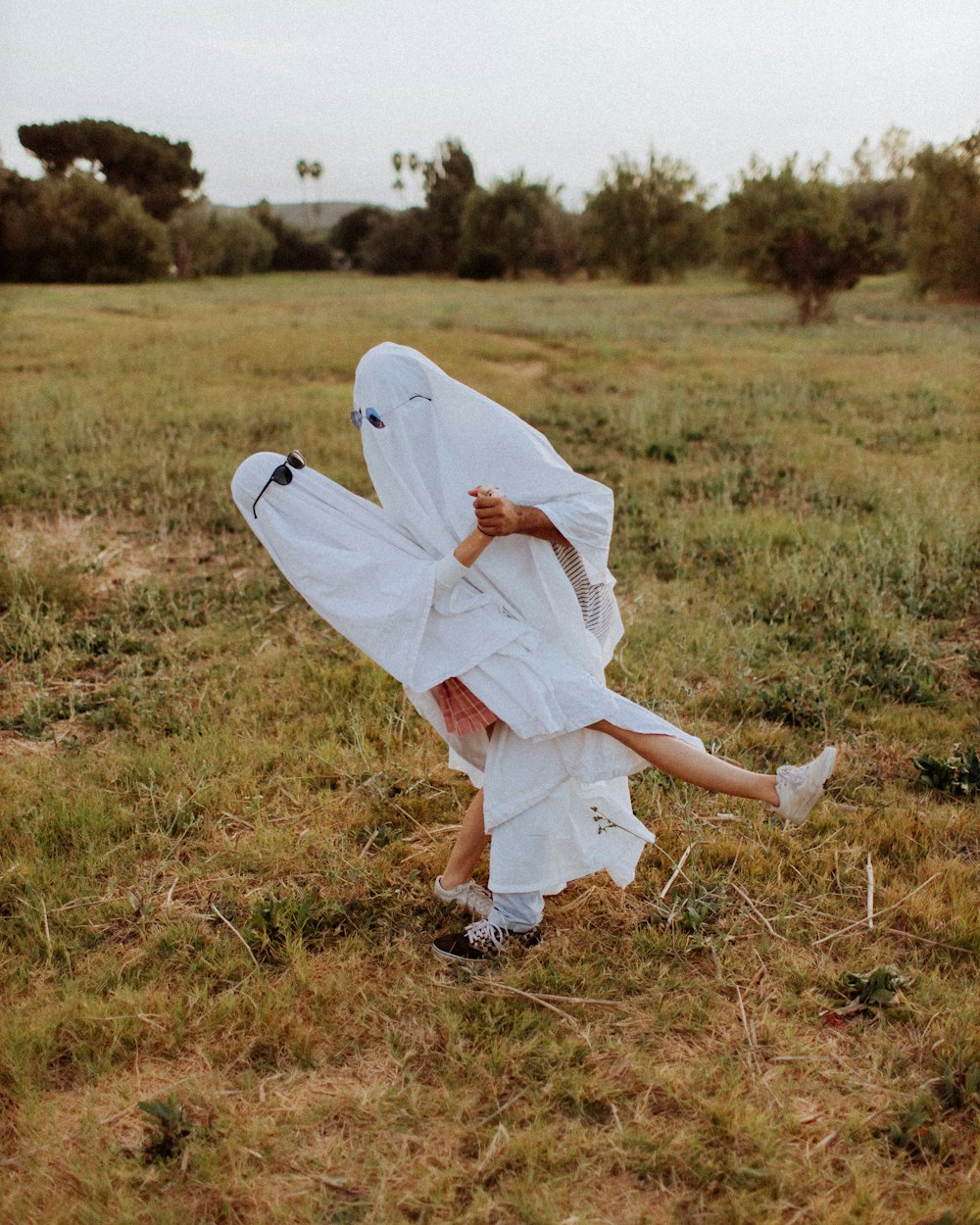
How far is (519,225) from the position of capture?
179ft

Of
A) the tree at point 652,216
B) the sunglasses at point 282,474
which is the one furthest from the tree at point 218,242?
the sunglasses at point 282,474

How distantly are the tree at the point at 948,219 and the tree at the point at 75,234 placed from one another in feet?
104

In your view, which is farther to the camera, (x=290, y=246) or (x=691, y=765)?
(x=290, y=246)

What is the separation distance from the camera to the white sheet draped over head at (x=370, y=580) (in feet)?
9.54

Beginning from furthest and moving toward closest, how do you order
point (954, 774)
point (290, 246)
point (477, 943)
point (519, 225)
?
point (290, 246) → point (519, 225) → point (954, 774) → point (477, 943)

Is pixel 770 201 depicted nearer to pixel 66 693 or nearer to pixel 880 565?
pixel 880 565

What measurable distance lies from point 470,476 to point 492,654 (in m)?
0.55

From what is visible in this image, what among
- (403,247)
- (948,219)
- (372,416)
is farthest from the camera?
(403,247)

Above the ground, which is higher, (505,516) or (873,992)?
(505,516)

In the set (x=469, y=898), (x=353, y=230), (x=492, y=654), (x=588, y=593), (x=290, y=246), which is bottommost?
(x=469, y=898)

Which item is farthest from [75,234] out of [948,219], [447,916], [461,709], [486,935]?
[486,935]

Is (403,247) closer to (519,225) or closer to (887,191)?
(519,225)

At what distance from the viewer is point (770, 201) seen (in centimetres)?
2511

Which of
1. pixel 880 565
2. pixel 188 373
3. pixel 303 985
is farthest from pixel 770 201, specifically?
pixel 303 985
